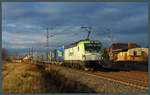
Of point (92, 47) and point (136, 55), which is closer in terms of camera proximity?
point (92, 47)

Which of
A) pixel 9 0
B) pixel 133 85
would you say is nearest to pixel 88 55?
pixel 133 85

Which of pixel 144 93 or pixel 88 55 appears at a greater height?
pixel 88 55

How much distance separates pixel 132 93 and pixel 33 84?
5.29 m

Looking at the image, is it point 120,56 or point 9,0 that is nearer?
point 9,0

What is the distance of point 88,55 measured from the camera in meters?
21.7

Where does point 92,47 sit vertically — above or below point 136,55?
above

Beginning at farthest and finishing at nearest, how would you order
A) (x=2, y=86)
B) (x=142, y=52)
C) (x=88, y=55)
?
(x=142, y=52)
(x=88, y=55)
(x=2, y=86)

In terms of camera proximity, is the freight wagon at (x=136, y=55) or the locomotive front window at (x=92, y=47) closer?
the locomotive front window at (x=92, y=47)

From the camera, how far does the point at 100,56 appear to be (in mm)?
22031

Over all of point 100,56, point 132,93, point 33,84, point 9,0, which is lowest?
point 132,93

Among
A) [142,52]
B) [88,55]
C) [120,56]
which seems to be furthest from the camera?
[120,56]

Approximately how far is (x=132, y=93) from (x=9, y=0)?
27.3 feet

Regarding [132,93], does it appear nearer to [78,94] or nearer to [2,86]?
[78,94]

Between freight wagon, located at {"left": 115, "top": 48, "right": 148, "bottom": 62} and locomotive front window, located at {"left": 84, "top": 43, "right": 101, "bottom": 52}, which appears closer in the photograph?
locomotive front window, located at {"left": 84, "top": 43, "right": 101, "bottom": 52}
